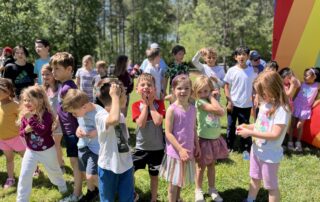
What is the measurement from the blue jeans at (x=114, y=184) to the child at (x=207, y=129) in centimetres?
115

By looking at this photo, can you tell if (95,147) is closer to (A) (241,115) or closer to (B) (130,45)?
(A) (241,115)

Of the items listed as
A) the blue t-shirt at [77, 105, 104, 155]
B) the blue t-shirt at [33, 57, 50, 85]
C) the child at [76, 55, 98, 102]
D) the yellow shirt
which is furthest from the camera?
the child at [76, 55, 98, 102]

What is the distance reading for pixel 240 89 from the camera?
20.1 ft

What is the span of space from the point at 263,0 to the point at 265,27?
448 inches

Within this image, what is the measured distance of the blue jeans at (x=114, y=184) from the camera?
344 cm

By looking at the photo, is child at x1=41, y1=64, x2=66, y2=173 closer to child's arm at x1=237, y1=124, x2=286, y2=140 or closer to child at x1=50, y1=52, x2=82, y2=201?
→ child at x1=50, y1=52, x2=82, y2=201

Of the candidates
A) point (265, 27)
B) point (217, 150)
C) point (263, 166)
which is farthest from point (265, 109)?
point (265, 27)

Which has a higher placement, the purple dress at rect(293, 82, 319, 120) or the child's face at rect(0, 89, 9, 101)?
the child's face at rect(0, 89, 9, 101)

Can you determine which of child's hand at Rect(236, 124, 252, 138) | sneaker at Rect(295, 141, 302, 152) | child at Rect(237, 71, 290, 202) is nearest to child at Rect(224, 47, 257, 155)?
sneaker at Rect(295, 141, 302, 152)

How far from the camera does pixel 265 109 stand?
378 centimetres

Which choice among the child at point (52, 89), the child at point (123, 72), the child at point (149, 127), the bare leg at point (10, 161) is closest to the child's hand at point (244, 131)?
the child at point (149, 127)

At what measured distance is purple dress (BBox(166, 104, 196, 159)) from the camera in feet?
12.4

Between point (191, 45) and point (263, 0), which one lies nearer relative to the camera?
point (191, 45)

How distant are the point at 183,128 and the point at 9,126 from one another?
260 centimetres
